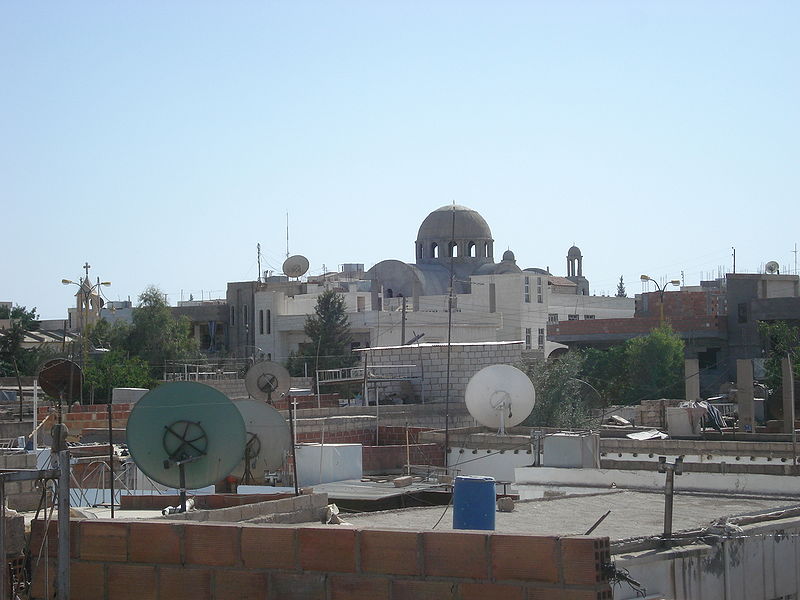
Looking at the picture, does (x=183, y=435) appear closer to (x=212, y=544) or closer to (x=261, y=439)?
(x=212, y=544)

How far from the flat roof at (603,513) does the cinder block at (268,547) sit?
111 inches

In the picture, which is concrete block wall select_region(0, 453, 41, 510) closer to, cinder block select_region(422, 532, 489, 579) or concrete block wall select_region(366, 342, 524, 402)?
cinder block select_region(422, 532, 489, 579)

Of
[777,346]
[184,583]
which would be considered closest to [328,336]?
[777,346]

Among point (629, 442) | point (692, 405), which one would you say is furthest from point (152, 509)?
point (692, 405)

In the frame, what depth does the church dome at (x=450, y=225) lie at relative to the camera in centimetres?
7731

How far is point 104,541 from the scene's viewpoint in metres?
8.49

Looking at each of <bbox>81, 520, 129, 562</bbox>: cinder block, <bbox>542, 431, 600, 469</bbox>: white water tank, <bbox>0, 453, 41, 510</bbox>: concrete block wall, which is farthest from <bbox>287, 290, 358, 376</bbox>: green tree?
<bbox>81, 520, 129, 562</bbox>: cinder block

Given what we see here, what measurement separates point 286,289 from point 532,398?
137 feet

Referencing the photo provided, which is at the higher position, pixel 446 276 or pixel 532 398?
pixel 446 276

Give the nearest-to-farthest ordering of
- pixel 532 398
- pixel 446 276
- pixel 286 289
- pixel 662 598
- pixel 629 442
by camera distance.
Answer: pixel 662 598 < pixel 629 442 < pixel 532 398 < pixel 286 289 < pixel 446 276

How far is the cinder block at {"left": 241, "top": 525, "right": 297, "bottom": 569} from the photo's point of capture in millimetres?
8016

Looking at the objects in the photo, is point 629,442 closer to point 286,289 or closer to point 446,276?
point 286,289

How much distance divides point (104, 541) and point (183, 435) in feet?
9.41

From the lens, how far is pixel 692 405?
25.3m
